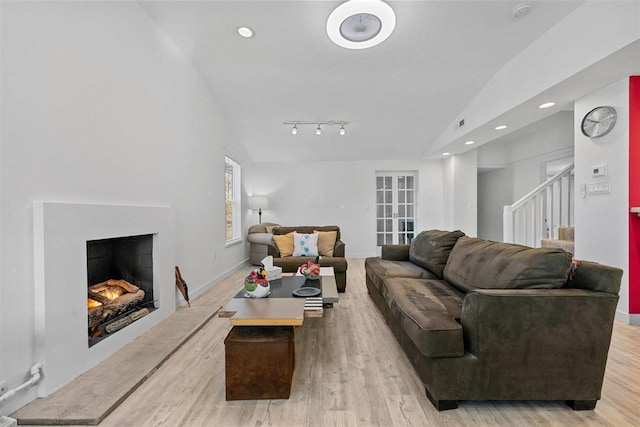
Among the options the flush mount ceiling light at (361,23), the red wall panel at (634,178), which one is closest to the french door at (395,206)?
the flush mount ceiling light at (361,23)

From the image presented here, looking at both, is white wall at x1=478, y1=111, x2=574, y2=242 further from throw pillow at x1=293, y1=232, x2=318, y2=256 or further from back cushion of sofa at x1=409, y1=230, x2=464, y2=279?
throw pillow at x1=293, y1=232, x2=318, y2=256

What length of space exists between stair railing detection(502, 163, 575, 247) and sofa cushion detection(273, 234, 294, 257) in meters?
3.32

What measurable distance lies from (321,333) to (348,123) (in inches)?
138

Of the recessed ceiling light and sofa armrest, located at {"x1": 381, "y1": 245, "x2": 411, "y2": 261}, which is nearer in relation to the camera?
the recessed ceiling light

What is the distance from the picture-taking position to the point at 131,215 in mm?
2352

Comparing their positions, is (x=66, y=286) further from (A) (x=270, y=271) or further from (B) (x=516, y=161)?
(B) (x=516, y=161)

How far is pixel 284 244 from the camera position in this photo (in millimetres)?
4207

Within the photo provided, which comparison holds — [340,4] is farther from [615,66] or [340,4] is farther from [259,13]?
[615,66]

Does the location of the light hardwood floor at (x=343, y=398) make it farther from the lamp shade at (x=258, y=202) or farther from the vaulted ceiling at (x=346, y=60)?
the lamp shade at (x=258, y=202)

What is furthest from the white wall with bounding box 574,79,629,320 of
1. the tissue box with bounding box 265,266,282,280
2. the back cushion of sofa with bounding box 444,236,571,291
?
the tissue box with bounding box 265,266,282,280

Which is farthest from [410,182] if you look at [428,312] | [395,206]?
[428,312]

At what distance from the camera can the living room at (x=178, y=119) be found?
1.56 m

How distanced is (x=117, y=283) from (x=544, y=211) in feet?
17.5

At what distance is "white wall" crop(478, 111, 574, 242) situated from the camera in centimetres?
508
